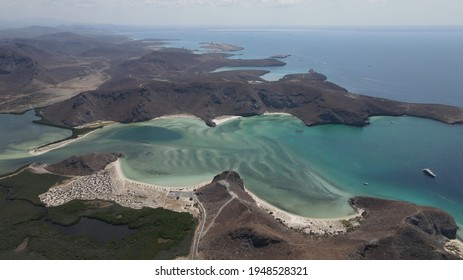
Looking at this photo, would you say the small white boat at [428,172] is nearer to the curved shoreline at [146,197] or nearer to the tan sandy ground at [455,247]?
the tan sandy ground at [455,247]

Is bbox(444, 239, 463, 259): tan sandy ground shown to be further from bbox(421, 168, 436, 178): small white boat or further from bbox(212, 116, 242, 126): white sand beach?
bbox(212, 116, 242, 126): white sand beach

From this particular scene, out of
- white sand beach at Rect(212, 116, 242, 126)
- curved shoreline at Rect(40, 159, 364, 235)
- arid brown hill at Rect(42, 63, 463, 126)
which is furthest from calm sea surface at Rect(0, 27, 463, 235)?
arid brown hill at Rect(42, 63, 463, 126)

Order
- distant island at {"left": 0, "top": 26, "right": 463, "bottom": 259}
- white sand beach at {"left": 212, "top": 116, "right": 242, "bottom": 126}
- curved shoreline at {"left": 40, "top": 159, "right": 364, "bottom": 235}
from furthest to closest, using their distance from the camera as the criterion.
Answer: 1. white sand beach at {"left": 212, "top": 116, "right": 242, "bottom": 126}
2. curved shoreline at {"left": 40, "top": 159, "right": 364, "bottom": 235}
3. distant island at {"left": 0, "top": 26, "right": 463, "bottom": 259}

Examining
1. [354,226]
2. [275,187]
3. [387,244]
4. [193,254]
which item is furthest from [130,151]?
[387,244]

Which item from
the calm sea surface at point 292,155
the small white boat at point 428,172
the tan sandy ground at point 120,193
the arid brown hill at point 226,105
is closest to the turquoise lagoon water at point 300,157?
the calm sea surface at point 292,155

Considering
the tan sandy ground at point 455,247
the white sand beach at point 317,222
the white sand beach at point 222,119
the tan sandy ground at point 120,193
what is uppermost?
the tan sandy ground at point 455,247
